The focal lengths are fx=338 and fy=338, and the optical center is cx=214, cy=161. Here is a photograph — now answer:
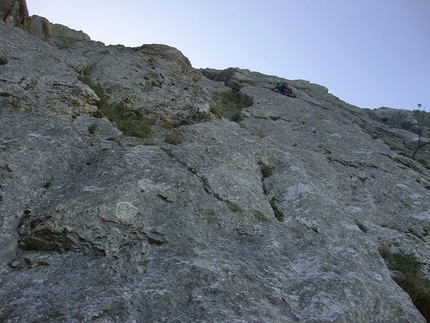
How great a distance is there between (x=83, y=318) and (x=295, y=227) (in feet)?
22.5

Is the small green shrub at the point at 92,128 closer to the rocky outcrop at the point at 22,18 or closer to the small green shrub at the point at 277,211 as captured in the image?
the small green shrub at the point at 277,211

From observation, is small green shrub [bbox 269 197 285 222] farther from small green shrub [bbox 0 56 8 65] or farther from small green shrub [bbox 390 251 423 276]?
small green shrub [bbox 0 56 8 65]

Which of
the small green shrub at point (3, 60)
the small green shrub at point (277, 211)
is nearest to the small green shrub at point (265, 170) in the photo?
the small green shrub at point (277, 211)

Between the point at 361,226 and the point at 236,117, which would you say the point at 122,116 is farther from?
the point at 361,226

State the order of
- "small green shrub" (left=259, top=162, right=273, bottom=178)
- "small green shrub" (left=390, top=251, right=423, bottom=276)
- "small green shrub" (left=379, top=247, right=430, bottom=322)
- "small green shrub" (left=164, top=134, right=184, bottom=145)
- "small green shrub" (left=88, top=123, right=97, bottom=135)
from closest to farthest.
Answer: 1. "small green shrub" (left=379, top=247, right=430, bottom=322)
2. "small green shrub" (left=390, top=251, right=423, bottom=276)
3. "small green shrub" (left=88, top=123, right=97, bottom=135)
4. "small green shrub" (left=259, top=162, right=273, bottom=178)
5. "small green shrub" (left=164, top=134, right=184, bottom=145)

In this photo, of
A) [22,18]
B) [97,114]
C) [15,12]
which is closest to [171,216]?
[97,114]

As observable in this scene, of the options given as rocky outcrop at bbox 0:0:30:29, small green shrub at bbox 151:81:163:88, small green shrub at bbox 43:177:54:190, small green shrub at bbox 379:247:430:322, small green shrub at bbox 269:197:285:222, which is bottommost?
small green shrub at bbox 379:247:430:322

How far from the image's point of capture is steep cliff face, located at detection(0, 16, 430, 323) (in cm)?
746

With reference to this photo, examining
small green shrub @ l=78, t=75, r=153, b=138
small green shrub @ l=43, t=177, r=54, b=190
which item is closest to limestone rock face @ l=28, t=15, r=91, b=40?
small green shrub @ l=78, t=75, r=153, b=138

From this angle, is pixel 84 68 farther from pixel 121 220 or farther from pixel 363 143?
pixel 363 143

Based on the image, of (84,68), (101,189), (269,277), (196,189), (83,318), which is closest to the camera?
(83,318)

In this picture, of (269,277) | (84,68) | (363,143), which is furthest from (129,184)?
(363,143)

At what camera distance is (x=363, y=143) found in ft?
70.9

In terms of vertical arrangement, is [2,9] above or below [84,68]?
above
